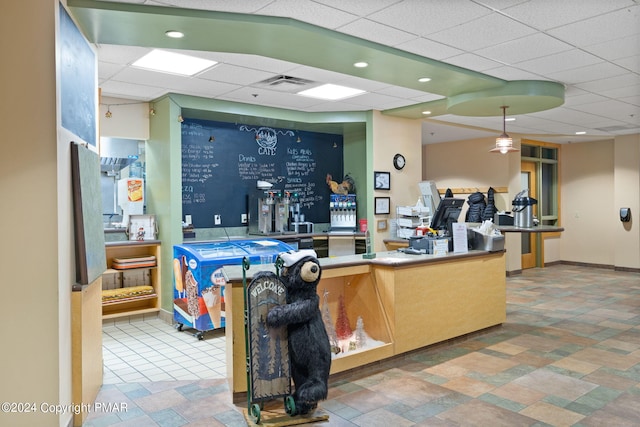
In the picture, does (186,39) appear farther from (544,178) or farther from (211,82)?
(544,178)

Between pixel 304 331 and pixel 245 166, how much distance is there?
14.1 feet

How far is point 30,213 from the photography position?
9.27 ft

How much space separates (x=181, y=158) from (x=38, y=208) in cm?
351

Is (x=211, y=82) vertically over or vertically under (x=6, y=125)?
over

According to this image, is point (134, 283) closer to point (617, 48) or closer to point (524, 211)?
point (524, 211)

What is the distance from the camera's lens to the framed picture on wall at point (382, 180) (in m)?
7.21

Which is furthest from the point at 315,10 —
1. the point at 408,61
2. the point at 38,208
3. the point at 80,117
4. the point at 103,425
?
the point at 103,425

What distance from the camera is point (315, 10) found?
3.57m

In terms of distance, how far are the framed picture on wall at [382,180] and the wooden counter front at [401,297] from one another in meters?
2.36

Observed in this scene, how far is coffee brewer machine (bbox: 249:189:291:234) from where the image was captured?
707cm

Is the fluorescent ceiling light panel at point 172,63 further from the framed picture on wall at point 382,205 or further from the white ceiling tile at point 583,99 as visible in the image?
the white ceiling tile at point 583,99

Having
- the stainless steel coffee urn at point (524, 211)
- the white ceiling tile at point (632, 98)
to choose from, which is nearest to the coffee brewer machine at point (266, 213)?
the stainless steel coffee urn at point (524, 211)

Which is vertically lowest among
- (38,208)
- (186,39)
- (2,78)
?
(38,208)

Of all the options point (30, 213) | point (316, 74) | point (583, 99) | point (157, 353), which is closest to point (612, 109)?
point (583, 99)
